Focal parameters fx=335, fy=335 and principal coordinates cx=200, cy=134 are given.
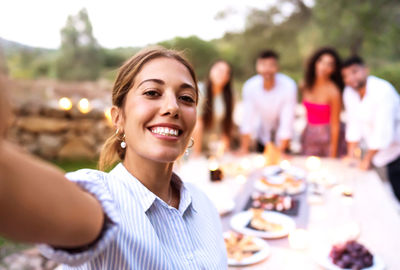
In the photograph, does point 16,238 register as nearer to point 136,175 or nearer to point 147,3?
point 136,175

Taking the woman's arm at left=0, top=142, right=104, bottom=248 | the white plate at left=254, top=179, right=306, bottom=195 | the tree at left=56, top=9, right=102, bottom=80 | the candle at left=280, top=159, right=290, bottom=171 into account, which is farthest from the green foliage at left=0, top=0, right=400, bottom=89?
the woman's arm at left=0, top=142, right=104, bottom=248

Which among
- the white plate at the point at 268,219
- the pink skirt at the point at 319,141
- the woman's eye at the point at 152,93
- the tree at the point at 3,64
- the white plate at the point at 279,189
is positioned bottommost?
the white plate at the point at 268,219

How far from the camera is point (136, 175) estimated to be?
1.09m

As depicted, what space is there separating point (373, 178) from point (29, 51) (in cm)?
782

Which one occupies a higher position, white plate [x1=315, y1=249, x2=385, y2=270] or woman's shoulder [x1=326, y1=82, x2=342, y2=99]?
woman's shoulder [x1=326, y1=82, x2=342, y2=99]

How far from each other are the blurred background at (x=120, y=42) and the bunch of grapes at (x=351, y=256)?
3102 mm

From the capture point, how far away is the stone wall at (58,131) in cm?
620

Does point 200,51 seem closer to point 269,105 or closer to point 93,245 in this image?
point 269,105

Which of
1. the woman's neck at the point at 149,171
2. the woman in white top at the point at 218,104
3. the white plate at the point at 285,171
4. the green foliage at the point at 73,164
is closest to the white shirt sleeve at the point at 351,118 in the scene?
the white plate at the point at 285,171

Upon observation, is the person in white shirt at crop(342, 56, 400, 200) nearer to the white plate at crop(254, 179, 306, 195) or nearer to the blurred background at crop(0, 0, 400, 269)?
the white plate at crop(254, 179, 306, 195)

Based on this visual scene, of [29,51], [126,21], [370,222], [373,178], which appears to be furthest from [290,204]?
[29,51]

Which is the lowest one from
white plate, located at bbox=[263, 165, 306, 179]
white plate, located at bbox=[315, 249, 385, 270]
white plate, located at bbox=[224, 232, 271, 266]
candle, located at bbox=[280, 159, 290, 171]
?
white plate, located at bbox=[315, 249, 385, 270]

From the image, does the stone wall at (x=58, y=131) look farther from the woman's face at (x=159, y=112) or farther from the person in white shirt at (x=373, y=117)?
the woman's face at (x=159, y=112)

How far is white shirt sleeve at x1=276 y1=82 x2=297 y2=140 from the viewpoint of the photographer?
12.8 feet
